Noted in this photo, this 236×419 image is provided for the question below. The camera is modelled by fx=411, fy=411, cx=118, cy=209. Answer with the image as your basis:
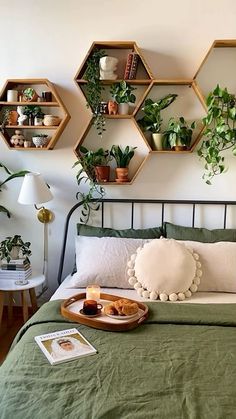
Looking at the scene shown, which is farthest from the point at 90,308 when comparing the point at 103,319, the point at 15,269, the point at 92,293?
the point at 15,269

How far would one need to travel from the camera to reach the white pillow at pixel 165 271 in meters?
2.47

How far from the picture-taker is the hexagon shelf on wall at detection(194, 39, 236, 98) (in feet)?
9.51

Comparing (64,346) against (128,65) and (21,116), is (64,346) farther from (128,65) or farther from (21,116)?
(128,65)

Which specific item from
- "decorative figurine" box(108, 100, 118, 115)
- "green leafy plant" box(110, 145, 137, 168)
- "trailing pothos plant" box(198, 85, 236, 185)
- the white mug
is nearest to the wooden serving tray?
"green leafy plant" box(110, 145, 137, 168)

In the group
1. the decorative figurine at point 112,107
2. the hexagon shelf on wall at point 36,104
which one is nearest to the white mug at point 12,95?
the hexagon shelf on wall at point 36,104

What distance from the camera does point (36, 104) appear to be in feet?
9.77

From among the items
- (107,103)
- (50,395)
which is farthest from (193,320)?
(107,103)

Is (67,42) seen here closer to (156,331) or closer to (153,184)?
(153,184)

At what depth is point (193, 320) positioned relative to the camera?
6.92 feet

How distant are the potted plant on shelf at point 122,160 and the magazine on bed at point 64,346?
1.32 m

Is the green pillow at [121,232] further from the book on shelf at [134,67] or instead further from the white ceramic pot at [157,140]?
the book on shelf at [134,67]

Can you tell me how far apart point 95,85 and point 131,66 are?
0.93 ft

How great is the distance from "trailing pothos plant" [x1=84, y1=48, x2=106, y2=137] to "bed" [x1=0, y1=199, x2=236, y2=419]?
4.59 ft

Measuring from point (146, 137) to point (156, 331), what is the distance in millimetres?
1527
